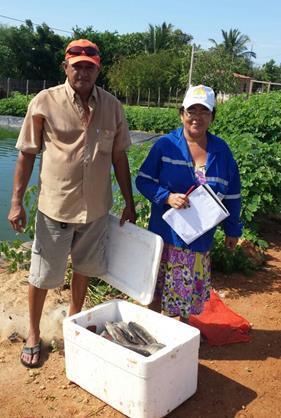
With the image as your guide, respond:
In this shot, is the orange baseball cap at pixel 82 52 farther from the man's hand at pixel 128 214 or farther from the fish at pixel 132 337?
the fish at pixel 132 337

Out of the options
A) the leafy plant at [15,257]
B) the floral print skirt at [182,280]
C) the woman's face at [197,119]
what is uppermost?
the woman's face at [197,119]

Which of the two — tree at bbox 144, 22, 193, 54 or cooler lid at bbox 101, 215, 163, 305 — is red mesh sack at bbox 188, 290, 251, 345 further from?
tree at bbox 144, 22, 193, 54

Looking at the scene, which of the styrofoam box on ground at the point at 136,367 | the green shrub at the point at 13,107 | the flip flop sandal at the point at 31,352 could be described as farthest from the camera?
the green shrub at the point at 13,107

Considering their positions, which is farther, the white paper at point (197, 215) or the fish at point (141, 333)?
the white paper at point (197, 215)

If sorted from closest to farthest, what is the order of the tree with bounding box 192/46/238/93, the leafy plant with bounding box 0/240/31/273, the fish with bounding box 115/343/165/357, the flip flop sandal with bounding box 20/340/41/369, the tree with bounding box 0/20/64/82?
the fish with bounding box 115/343/165/357 < the flip flop sandal with bounding box 20/340/41/369 < the leafy plant with bounding box 0/240/31/273 < the tree with bounding box 192/46/238/93 < the tree with bounding box 0/20/64/82

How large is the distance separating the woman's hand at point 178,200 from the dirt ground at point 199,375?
1.05 m

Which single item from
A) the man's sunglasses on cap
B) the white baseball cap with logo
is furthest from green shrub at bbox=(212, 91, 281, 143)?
the man's sunglasses on cap

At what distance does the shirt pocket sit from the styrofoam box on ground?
3.03 ft

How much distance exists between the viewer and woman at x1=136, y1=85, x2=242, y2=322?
→ 9.33 feet

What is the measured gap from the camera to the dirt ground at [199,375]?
262cm

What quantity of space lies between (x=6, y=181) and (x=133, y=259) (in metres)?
8.14

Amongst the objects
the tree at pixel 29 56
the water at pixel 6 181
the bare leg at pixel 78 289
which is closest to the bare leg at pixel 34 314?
the bare leg at pixel 78 289

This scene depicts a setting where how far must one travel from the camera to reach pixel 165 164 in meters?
2.92

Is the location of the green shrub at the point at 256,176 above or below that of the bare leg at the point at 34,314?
above
